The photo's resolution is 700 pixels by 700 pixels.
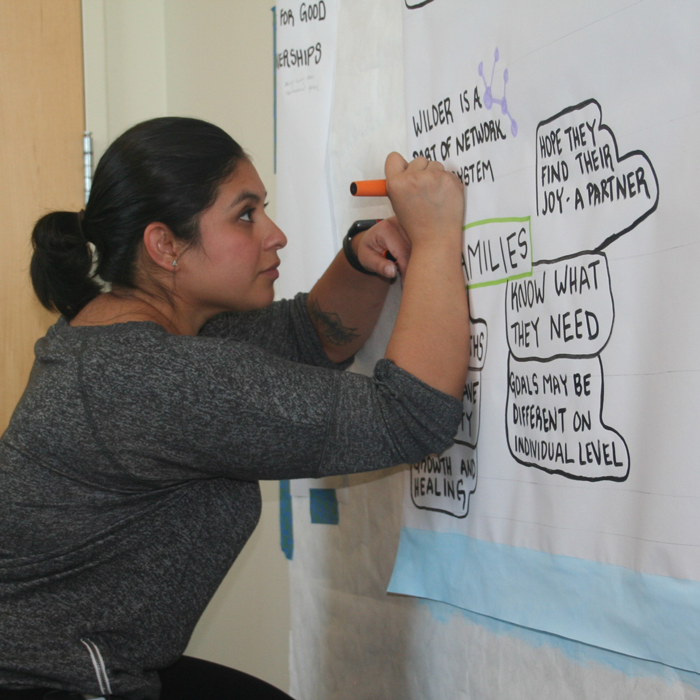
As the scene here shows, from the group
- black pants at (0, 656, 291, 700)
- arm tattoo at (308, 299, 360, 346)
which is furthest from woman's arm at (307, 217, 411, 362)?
black pants at (0, 656, 291, 700)

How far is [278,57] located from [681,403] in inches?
31.5

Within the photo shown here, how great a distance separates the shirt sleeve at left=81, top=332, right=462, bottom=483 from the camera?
0.66 metres

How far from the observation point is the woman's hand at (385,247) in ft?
2.69

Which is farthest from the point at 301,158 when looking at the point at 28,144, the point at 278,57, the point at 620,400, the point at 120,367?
the point at 28,144

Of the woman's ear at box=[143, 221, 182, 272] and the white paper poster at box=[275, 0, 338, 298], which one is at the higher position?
the white paper poster at box=[275, 0, 338, 298]

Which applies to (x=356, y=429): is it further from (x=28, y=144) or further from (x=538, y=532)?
(x=28, y=144)

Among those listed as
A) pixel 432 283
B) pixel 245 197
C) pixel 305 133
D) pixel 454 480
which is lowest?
pixel 454 480

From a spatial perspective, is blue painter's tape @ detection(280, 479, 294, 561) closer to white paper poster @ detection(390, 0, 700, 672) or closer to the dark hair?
white paper poster @ detection(390, 0, 700, 672)

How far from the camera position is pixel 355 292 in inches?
36.1

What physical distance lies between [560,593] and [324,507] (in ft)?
1.51

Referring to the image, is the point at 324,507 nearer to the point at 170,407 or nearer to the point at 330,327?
the point at 330,327

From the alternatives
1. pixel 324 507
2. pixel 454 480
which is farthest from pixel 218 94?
pixel 454 480

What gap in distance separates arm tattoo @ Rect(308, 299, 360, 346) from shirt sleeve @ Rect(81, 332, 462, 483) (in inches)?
9.8

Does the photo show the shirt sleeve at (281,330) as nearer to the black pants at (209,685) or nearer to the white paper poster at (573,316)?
the white paper poster at (573,316)
